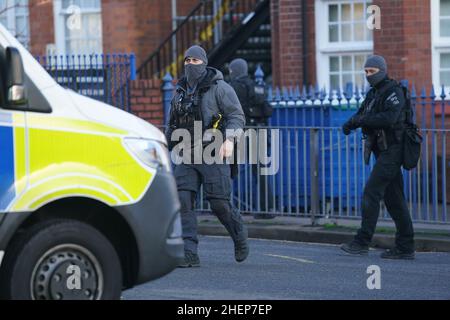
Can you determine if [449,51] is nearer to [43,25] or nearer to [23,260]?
[43,25]

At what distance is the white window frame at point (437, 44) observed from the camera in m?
16.3

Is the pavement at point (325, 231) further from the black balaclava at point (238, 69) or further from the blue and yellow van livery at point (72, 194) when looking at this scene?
the blue and yellow van livery at point (72, 194)

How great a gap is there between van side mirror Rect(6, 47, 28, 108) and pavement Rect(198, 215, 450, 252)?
5970mm

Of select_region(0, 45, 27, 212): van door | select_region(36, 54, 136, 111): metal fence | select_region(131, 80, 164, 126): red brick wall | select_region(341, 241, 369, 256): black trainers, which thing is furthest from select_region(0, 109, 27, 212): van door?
select_region(36, 54, 136, 111): metal fence

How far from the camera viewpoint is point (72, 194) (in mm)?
6988

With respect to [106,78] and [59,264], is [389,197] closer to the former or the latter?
[59,264]

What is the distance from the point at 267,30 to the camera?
19906 mm

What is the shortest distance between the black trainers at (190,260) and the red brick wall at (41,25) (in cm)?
1190

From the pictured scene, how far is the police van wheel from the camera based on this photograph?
689 cm

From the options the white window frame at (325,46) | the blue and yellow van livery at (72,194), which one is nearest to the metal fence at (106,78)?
the white window frame at (325,46)

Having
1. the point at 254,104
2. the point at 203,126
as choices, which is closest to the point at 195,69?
the point at 203,126

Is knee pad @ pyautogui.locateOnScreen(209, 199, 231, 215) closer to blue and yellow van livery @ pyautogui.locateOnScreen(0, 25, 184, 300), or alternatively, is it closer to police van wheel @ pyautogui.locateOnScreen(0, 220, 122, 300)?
blue and yellow van livery @ pyautogui.locateOnScreen(0, 25, 184, 300)
